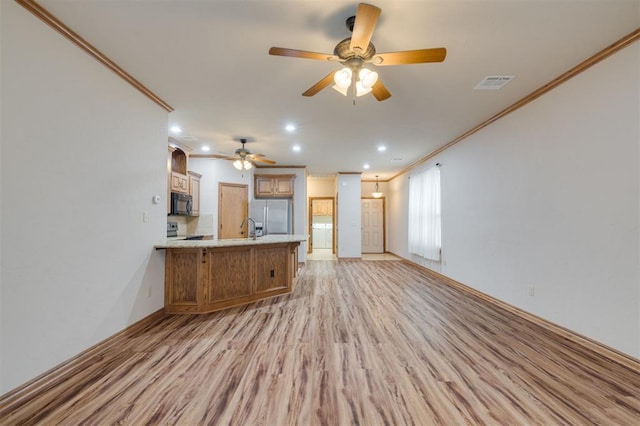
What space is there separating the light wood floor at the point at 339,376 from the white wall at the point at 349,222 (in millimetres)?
4428

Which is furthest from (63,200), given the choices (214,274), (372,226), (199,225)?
(372,226)

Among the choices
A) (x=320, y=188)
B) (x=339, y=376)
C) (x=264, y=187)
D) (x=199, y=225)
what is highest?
(x=320, y=188)

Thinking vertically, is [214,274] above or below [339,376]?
above

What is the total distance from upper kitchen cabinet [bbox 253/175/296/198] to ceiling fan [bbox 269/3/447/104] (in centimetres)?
462

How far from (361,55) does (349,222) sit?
586 cm

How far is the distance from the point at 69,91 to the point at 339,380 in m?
3.17

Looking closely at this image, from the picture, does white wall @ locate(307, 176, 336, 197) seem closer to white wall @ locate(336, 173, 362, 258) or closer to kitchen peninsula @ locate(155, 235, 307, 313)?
white wall @ locate(336, 173, 362, 258)

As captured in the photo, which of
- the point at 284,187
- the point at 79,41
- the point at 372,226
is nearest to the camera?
the point at 79,41

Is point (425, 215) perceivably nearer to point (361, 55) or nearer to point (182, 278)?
point (361, 55)

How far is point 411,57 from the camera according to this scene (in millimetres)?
1828

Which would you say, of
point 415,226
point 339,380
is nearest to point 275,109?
point 339,380

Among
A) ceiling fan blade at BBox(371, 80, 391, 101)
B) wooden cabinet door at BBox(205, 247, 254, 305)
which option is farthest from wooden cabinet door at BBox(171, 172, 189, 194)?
ceiling fan blade at BBox(371, 80, 391, 101)

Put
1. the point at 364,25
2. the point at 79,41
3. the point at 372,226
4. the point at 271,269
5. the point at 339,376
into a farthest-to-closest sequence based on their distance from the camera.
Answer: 1. the point at 372,226
2. the point at 271,269
3. the point at 79,41
4. the point at 339,376
5. the point at 364,25

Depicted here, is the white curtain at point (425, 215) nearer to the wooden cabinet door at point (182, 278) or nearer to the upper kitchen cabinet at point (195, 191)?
the wooden cabinet door at point (182, 278)
